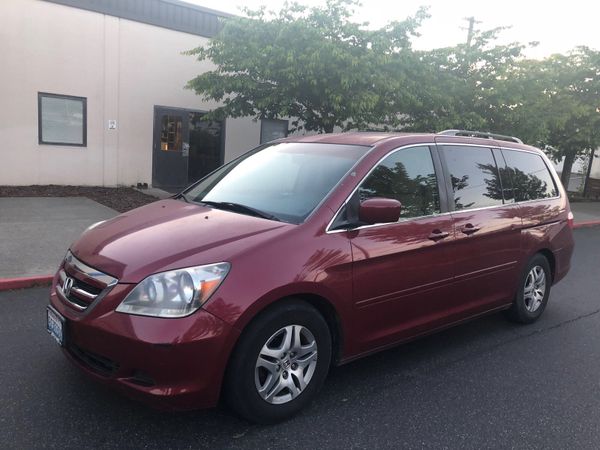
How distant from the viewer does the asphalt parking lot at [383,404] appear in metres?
2.91

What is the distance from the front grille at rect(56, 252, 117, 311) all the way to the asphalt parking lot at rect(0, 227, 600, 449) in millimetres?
655

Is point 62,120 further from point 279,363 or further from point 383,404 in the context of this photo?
point 383,404

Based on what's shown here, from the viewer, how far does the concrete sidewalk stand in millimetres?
6027

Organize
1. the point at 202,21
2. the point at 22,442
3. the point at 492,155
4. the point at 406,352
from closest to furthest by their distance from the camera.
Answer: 1. the point at 22,442
2. the point at 406,352
3. the point at 492,155
4. the point at 202,21

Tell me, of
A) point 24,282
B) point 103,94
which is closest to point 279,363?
point 24,282

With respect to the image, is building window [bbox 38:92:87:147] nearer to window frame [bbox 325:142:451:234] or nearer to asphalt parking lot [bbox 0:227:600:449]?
asphalt parking lot [bbox 0:227:600:449]

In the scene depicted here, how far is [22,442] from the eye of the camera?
276cm

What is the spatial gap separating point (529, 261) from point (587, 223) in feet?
32.9

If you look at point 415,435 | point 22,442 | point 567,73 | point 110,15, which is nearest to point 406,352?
point 415,435

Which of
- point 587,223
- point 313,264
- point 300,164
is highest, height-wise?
point 300,164

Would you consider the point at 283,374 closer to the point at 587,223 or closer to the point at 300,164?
the point at 300,164

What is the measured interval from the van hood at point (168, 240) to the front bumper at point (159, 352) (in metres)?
0.18

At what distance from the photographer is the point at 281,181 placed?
3.80 metres

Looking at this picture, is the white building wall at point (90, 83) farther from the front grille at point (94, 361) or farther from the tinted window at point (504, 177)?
the front grille at point (94, 361)
